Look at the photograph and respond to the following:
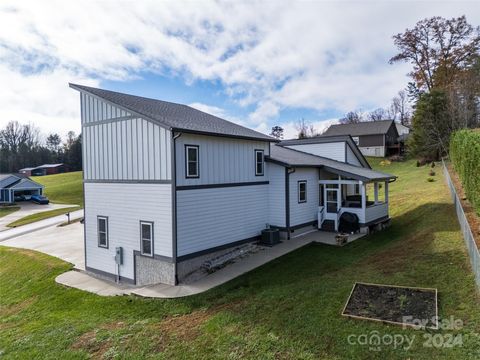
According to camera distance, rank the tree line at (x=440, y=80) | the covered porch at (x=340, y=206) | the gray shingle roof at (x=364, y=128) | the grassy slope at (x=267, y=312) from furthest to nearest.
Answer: the gray shingle roof at (x=364, y=128)
the tree line at (x=440, y=80)
the covered porch at (x=340, y=206)
the grassy slope at (x=267, y=312)

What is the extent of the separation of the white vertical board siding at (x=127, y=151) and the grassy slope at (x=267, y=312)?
4.17 metres

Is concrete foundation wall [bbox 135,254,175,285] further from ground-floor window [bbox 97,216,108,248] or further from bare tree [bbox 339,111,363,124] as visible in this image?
bare tree [bbox 339,111,363,124]

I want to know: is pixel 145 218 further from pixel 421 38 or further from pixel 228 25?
pixel 421 38

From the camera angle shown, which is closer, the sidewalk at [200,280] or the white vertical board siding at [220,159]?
the sidewalk at [200,280]

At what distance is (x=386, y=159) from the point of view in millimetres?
41500

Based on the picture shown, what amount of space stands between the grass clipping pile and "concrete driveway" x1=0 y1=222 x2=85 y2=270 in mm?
11599

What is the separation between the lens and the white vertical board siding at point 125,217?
34.0 feet

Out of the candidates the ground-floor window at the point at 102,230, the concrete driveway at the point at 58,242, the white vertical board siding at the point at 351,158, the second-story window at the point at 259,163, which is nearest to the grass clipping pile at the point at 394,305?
the second-story window at the point at 259,163

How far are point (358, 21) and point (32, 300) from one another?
1534 centimetres

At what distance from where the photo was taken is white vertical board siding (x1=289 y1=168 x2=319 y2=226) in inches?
559

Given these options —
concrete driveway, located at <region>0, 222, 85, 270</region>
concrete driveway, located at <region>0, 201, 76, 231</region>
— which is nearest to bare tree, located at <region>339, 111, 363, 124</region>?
concrete driveway, located at <region>0, 201, 76, 231</region>

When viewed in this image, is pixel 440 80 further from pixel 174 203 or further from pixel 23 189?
pixel 23 189

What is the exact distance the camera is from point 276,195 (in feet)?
46.3

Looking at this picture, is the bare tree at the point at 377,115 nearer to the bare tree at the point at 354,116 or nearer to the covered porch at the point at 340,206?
the bare tree at the point at 354,116
